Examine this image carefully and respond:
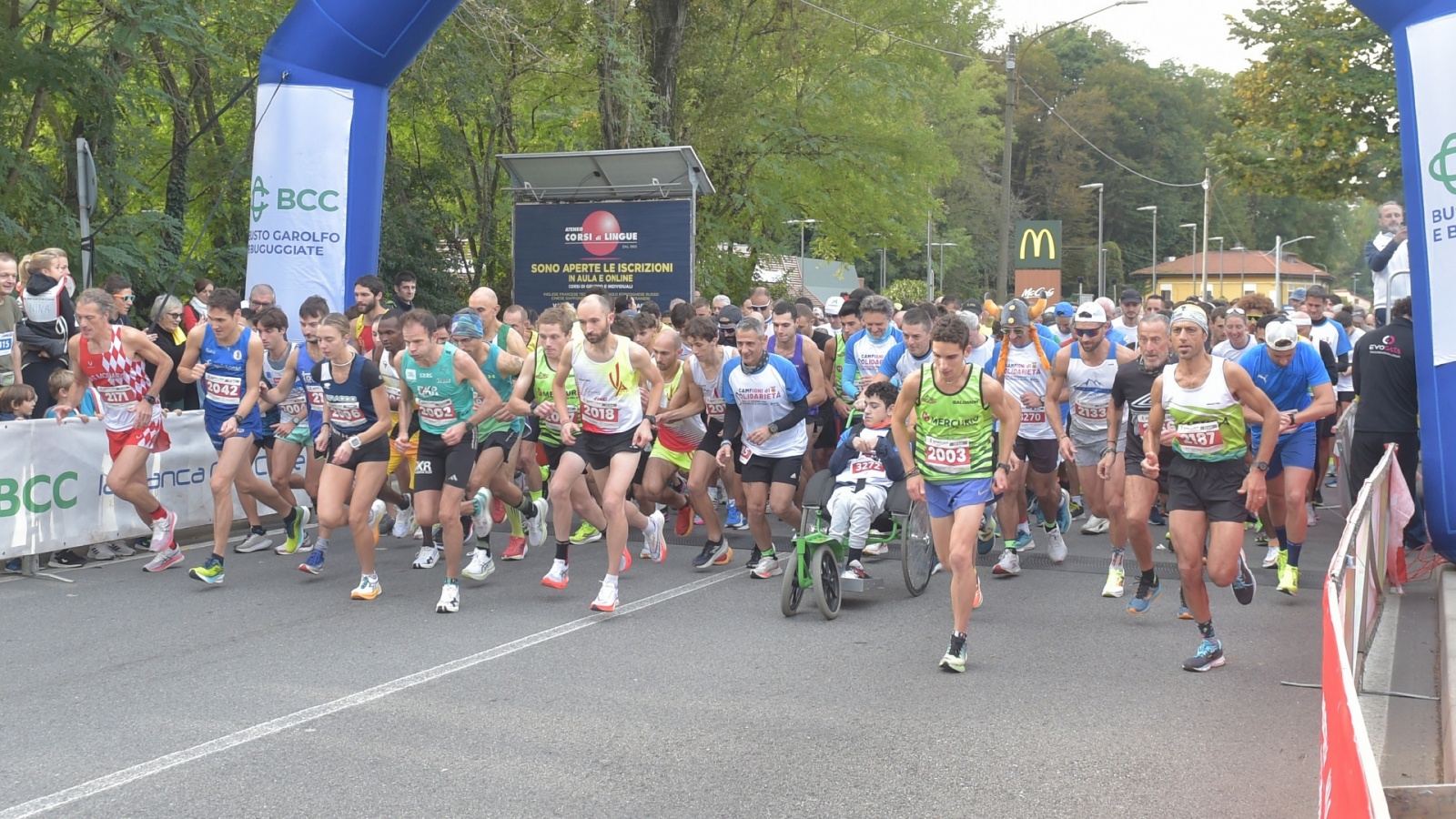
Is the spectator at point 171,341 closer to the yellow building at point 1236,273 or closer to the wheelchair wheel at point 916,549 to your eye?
the wheelchair wheel at point 916,549

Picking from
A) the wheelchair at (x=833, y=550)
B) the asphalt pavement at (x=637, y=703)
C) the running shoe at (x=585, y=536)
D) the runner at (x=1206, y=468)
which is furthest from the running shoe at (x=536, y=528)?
the runner at (x=1206, y=468)

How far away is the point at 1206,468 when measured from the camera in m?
7.45

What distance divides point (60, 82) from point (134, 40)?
3.42 feet

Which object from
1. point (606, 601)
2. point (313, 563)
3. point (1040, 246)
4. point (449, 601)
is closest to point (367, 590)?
point (449, 601)

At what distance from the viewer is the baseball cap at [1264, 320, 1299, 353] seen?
9648mm

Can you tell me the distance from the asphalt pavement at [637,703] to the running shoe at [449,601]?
12cm

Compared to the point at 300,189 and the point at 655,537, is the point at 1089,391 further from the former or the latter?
the point at 300,189

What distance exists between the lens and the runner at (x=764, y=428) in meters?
9.86

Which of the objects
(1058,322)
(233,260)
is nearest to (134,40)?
(233,260)

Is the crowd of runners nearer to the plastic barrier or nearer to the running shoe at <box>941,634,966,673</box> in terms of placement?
the running shoe at <box>941,634,966,673</box>

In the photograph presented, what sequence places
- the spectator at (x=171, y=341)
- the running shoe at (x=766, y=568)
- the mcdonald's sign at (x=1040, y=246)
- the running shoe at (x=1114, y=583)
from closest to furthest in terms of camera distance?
the running shoe at (x=1114, y=583)
the running shoe at (x=766, y=568)
the spectator at (x=171, y=341)
the mcdonald's sign at (x=1040, y=246)

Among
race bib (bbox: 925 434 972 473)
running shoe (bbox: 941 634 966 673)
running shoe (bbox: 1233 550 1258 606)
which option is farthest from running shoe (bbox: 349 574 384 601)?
running shoe (bbox: 1233 550 1258 606)

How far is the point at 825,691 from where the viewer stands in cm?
682

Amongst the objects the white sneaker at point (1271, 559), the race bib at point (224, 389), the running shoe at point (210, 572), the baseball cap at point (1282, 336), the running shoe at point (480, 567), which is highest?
the baseball cap at point (1282, 336)
